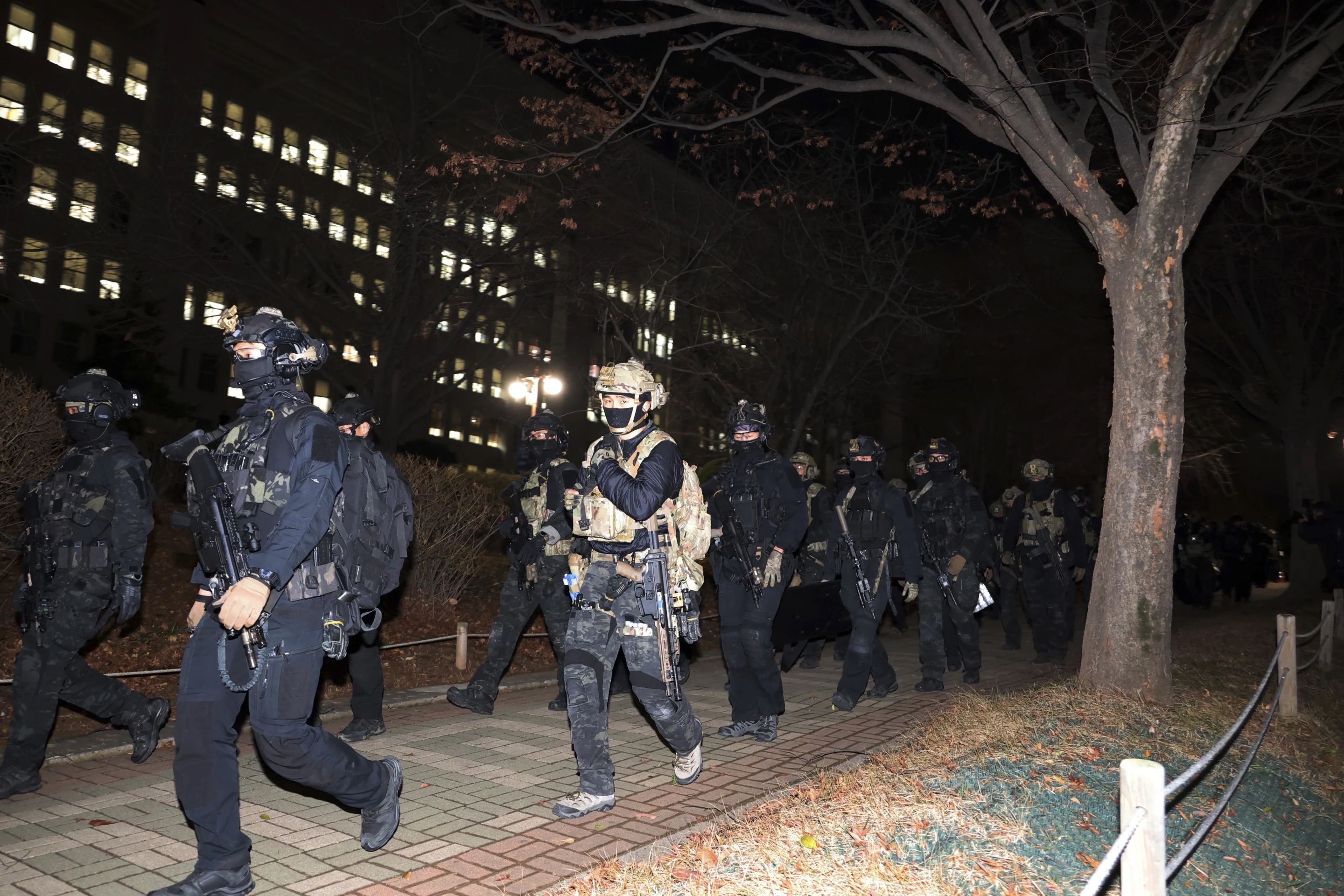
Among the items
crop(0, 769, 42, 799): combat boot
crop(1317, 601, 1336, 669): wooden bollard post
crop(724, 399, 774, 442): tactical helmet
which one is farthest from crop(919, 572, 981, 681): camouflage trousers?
crop(0, 769, 42, 799): combat boot

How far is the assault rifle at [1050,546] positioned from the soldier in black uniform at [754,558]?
5.97 metres

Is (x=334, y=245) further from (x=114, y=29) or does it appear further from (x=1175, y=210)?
(x=114, y=29)

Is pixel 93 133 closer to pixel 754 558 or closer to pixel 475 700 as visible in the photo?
pixel 475 700

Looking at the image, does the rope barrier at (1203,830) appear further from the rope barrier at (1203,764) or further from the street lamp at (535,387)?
the street lamp at (535,387)

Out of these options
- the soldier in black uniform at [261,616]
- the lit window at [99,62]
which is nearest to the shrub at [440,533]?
the soldier in black uniform at [261,616]

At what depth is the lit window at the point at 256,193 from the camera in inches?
667

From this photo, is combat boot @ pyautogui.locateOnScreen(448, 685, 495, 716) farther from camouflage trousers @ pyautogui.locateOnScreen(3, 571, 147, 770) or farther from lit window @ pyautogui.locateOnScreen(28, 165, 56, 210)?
lit window @ pyautogui.locateOnScreen(28, 165, 56, 210)

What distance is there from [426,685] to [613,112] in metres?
7.38

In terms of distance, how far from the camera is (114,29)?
35750 millimetres

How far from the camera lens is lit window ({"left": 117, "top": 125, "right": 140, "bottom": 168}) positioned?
16.1 metres

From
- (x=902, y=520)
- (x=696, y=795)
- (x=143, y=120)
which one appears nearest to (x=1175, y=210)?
(x=902, y=520)

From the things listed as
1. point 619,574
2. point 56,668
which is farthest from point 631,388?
point 56,668

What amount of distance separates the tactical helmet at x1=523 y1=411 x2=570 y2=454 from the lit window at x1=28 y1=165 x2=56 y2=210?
9.66 metres

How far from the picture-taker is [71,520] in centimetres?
541
